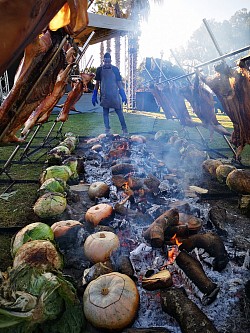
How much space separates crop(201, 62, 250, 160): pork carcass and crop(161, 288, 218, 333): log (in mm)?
3810

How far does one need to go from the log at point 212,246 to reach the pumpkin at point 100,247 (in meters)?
0.72

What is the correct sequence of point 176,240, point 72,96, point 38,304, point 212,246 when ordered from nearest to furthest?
point 38,304
point 212,246
point 176,240
point 72,96

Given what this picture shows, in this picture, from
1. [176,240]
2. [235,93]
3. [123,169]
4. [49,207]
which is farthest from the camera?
[123,169]

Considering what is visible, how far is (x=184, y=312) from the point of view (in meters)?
2.04

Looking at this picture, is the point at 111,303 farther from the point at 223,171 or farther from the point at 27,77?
the point at 223,171

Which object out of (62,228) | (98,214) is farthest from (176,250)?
(62,228)

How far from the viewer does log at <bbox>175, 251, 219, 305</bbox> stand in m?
2.31

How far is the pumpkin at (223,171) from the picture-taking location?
516 cm

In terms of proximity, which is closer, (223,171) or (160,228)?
(160,228)

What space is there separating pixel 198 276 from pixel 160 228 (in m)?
0.73

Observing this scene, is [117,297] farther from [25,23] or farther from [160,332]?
[25,23]

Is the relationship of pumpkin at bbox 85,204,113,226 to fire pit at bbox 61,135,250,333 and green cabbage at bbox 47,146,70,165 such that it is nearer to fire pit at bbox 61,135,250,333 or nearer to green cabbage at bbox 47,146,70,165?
fire pit at bbox 61,135,250,333

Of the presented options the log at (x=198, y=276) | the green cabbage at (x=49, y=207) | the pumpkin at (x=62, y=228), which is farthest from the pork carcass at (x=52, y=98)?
the log at (x=198, y=276)

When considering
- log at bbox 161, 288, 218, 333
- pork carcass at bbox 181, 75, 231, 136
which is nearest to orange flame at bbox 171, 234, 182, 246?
log at bbox 161, 288, 218, 333
